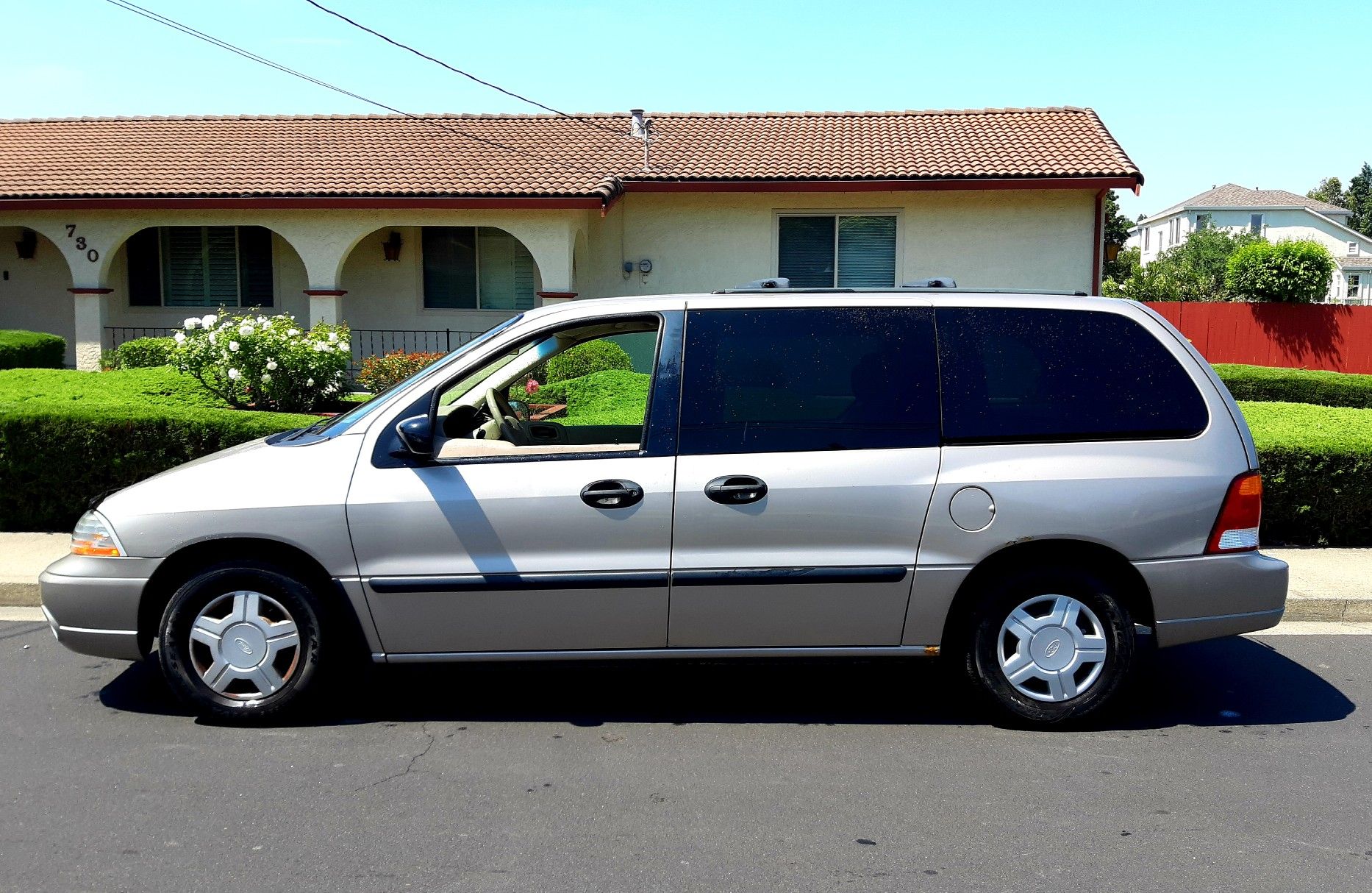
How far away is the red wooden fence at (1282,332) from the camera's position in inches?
925

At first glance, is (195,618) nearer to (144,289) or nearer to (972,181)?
(972,181)

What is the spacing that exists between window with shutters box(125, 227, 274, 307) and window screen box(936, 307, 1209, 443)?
675 inches

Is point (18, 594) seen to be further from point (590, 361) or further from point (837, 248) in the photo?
point (837, 248)

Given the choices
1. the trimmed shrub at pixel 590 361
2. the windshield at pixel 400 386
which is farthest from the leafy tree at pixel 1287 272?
the windshield at pixel 400 386

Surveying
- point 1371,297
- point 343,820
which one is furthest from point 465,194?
point 1371,297

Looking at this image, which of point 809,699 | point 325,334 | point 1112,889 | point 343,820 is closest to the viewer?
point 1112,889

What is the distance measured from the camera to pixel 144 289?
20.3 metres

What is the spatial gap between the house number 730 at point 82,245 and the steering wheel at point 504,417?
15470 millimetres

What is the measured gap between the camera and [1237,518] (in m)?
5.08

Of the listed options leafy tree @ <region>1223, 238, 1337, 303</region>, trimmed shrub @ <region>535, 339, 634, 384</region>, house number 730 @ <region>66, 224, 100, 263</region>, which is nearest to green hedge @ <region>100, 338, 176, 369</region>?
house number 730 @ <region>66, 224, 100, 263</region>

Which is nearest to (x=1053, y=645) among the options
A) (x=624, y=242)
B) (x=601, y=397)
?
(x=601, y=397)

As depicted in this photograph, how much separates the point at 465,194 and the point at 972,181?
7368 mm

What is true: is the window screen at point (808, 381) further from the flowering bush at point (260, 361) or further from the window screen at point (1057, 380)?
the flowering bush at point (260, 361)

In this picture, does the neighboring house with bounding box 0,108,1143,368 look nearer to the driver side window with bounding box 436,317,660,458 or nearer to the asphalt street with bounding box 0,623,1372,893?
the driver side window with bounding box 436,317,660,458
